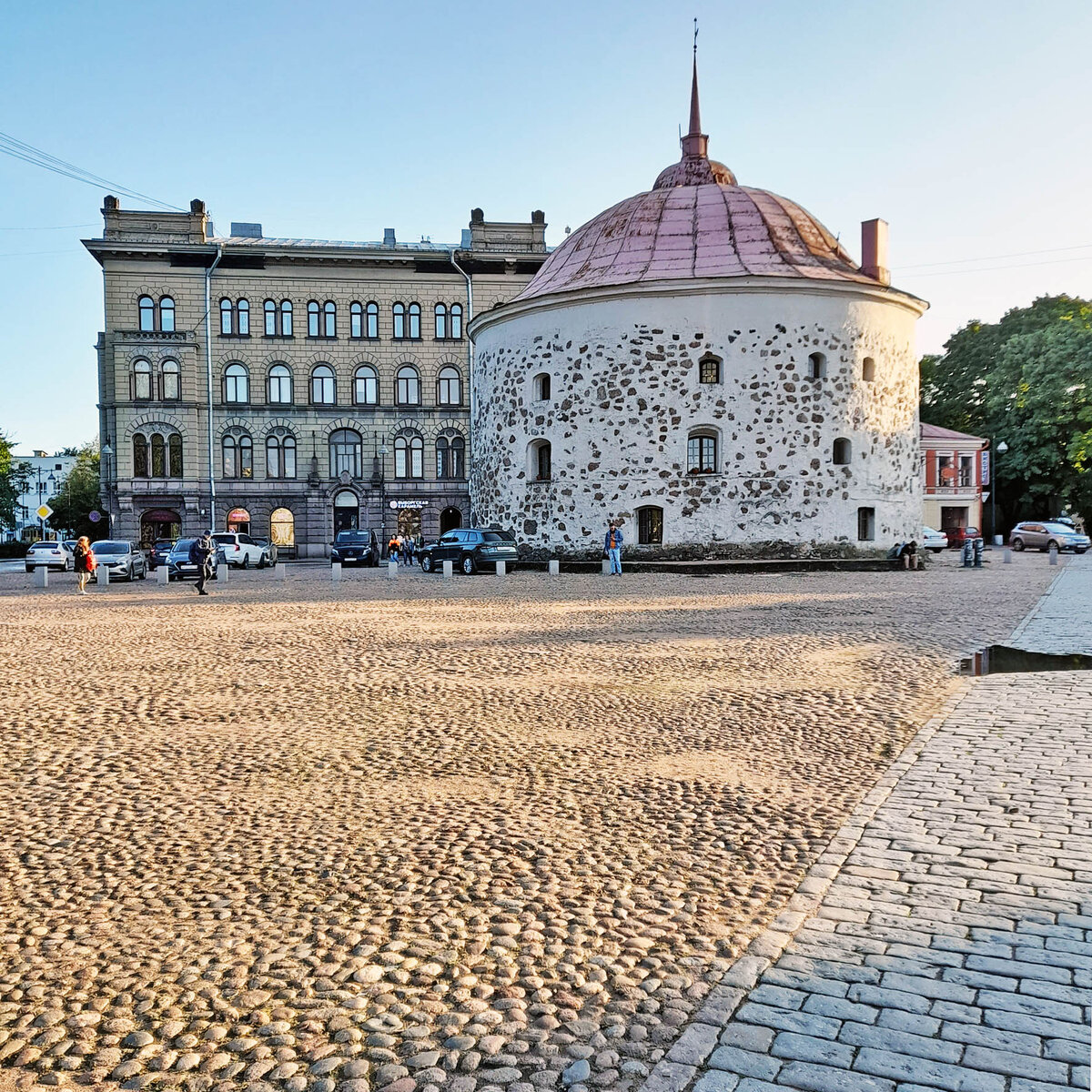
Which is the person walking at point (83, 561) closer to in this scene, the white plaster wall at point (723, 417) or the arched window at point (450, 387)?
the white plaster wall at point (723, 417)

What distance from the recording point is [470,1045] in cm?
325

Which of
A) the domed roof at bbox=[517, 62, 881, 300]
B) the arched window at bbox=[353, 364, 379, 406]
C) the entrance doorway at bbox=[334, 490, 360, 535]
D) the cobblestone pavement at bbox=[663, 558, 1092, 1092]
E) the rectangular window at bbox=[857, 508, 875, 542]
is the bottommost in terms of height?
the cobblestone pavement at bbox=[663, 558, 1092, 1092]

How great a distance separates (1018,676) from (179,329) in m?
48.5

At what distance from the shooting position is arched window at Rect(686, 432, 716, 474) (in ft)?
107

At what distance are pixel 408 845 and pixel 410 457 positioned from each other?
48.1 m

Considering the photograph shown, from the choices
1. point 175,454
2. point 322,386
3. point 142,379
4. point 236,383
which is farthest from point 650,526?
point 142,379

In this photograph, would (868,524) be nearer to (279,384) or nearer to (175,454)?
(279,384)

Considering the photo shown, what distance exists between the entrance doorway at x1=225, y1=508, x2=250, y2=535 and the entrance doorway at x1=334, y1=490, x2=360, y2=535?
4623 mm

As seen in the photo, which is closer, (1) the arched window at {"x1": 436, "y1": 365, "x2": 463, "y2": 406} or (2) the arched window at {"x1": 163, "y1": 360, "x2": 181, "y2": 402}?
(2) the arched window at {"x1": 163, "y1": 360, "x2": 181, "y2": 402}

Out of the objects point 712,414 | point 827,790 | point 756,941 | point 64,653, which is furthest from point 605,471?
point 756,941

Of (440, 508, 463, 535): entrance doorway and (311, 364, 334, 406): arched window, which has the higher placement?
(311, 364, 334, 406): arched window

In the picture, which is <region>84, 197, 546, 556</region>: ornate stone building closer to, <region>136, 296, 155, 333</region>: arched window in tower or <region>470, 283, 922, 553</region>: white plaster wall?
<region>136, 296, 155, 333</region>: arched window in tower

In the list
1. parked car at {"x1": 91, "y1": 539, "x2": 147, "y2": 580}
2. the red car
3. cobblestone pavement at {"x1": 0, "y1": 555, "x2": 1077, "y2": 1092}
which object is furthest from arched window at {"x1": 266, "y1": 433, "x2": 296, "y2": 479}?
cobblestone pavement at {"x1": 0, "y1": 555, "x2": 1077, "y2": 1092}

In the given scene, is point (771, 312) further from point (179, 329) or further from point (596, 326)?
point (179, 329)
